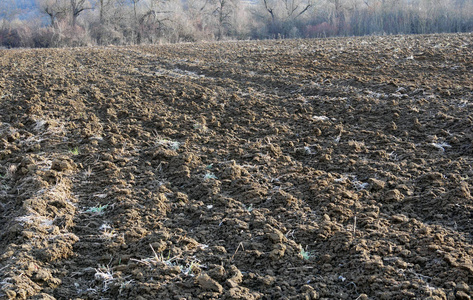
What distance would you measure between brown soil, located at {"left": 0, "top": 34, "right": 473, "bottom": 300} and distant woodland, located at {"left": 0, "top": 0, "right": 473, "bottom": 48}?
17.2 meters

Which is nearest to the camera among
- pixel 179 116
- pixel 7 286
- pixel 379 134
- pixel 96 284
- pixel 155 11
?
A: pixel 7 286

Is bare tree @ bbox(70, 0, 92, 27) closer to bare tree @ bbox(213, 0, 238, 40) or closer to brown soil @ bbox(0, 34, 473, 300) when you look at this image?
bare tree @ bbox(213, 0, 238, 40)

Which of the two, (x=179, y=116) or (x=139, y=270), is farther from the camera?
(x=179, y=116)

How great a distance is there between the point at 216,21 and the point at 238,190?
33314mm

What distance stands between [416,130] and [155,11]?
2842 centimetres

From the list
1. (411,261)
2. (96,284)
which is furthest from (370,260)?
(96,284)

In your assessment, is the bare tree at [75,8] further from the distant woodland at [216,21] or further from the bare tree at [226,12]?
the bare tree at [226,12]

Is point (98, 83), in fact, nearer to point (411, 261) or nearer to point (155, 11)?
point (411, 261)

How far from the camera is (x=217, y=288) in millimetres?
2676

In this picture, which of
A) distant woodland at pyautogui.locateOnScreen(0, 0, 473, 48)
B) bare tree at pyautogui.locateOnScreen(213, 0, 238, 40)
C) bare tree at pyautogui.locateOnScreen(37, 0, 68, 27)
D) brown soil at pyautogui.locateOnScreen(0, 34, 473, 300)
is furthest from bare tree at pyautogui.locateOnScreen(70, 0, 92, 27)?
brown soil at pyautogui.locateOnScreen(0, 34, 473, 300)

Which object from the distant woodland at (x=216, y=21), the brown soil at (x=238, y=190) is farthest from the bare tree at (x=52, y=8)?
the brown soil at (x=238, y=190)

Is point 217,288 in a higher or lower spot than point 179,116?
lower

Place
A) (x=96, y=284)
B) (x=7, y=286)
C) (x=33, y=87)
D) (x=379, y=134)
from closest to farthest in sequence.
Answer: (x=7, y=286)
(x=96, y=284)
(x=379, y=134)
(x=33, y=87)

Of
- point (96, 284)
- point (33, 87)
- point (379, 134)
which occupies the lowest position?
point (96, 284)
